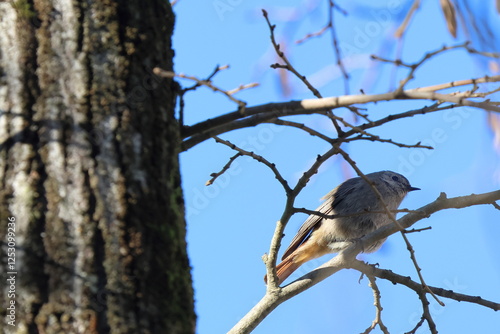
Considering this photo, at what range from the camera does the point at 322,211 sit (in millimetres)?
5930

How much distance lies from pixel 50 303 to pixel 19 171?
0.38 meters

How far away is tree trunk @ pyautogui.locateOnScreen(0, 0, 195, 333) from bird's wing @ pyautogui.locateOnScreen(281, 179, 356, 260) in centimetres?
370

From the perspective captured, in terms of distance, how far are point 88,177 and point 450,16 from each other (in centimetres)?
126

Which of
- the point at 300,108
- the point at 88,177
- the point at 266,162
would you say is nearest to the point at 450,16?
the point at 300,108

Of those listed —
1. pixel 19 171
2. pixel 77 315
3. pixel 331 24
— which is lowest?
pixel 77 315

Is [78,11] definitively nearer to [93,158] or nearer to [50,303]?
[93,158]

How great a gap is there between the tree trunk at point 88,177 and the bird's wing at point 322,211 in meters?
3.70

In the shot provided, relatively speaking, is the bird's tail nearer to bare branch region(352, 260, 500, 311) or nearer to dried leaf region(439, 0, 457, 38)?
bare branch region(352, 260, 500, 311)

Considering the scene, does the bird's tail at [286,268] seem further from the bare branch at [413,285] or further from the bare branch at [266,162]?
the bare branch at [266,162]

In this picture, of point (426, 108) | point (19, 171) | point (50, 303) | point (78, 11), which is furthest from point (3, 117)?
point (426, 108)

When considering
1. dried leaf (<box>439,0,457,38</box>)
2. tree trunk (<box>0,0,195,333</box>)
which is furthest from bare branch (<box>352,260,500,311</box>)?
tree trunk (<box>0,0,195,333</box>)

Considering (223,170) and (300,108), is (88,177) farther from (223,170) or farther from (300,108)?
(223,170)

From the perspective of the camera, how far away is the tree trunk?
1584 mm

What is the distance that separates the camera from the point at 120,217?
1.68 m
